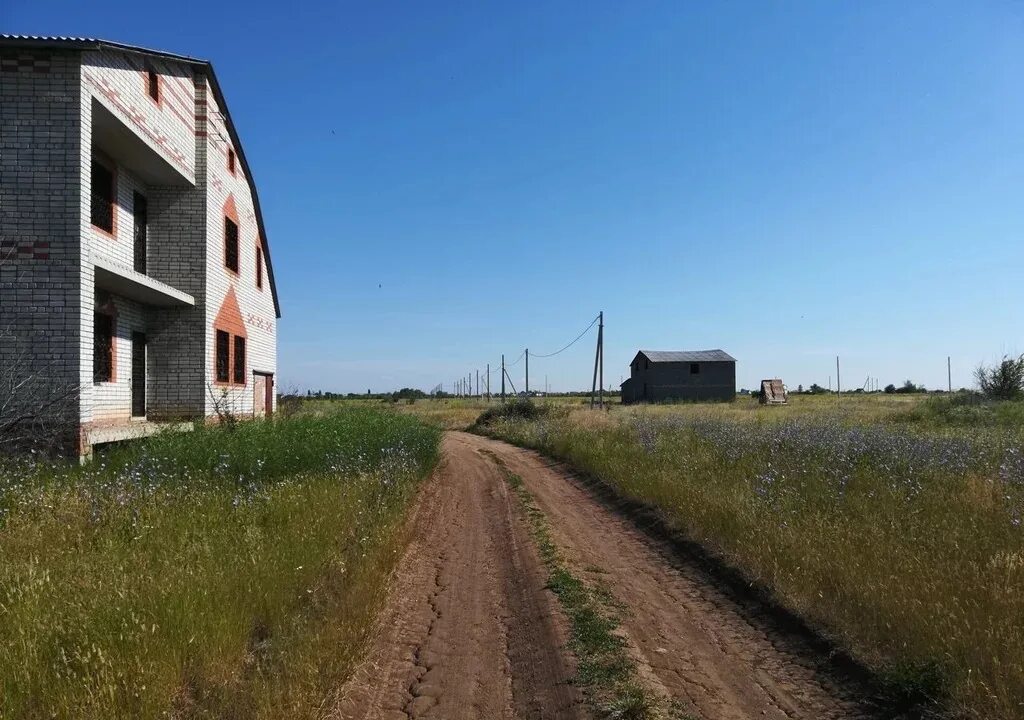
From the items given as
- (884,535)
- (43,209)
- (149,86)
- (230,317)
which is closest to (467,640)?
(884,535)

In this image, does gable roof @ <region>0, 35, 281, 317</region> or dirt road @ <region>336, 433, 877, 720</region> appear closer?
dirt road @ <region>336, 433, 877, 720</region>

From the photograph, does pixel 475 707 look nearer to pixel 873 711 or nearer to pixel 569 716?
pixel 569 716

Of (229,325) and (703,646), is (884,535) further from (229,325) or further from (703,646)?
(229,325)

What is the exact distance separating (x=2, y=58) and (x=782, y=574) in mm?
14089

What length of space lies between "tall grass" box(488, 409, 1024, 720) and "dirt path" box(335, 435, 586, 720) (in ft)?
7.47

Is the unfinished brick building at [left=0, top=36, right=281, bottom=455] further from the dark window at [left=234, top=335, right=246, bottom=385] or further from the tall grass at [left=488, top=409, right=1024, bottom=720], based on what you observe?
the tall grass at [left=488, top=409, right=1024, bottom=720]

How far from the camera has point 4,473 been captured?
8695 mm

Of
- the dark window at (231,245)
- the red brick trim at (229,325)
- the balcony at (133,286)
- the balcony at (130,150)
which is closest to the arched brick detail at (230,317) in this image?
the red brick trim at (229,325)

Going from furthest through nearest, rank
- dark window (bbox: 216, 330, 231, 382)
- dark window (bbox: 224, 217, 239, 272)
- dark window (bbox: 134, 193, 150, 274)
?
dark window (bbox: 224, 217, 239, 272), dark window (bbox: 216, 330, 231, 382), dark window (bbox: 134, 193, 150, 274)

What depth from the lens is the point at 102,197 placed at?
1345 cm

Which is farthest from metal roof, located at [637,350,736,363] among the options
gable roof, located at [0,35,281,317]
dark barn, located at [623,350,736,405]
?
gable roof, located at [0,35,281,317]

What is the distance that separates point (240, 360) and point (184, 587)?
1594 centimetres

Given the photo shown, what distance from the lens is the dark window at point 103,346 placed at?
1332cm

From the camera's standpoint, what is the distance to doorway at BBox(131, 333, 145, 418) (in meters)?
15.2
